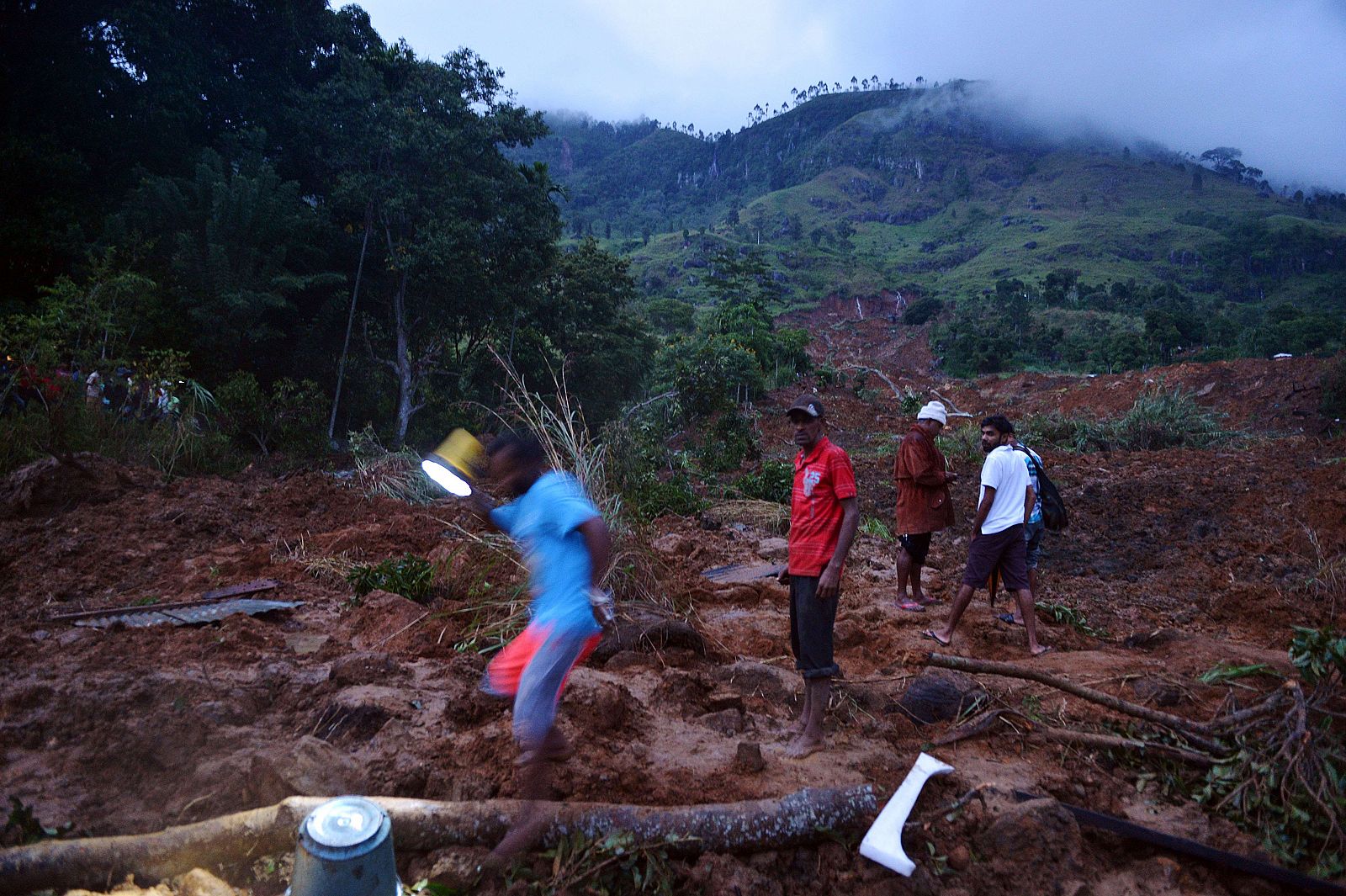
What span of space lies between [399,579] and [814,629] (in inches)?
132

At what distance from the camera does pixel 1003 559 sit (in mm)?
5133

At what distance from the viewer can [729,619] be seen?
19.4 ft

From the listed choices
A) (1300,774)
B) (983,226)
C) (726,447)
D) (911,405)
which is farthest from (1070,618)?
(983,226)

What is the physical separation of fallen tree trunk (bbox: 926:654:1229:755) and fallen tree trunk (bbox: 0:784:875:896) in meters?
1.37

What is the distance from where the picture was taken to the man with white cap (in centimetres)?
584

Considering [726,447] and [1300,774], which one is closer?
[1300,774]

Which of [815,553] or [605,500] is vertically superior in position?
[815,553]

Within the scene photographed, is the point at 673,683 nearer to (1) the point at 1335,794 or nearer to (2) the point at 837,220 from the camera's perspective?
(1) the point at 1335,794

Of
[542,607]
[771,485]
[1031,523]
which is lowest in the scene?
[771,485]

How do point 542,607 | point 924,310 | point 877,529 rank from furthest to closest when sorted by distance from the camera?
point 924,310, point 877,529, point 542,607

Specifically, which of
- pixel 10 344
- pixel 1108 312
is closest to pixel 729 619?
pixel 10 344

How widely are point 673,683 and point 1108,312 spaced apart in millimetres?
45491

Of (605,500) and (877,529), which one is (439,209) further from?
(605,500)

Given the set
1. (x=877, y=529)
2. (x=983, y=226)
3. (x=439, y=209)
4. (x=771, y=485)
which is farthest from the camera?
(x=983, y=226)
